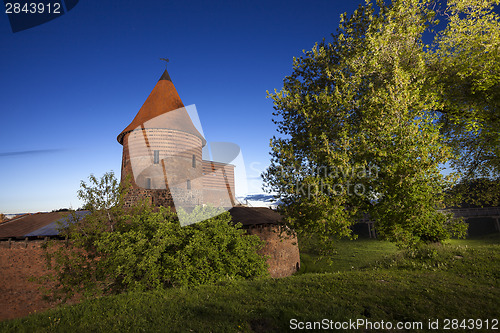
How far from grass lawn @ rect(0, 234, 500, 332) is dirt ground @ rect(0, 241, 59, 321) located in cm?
1007

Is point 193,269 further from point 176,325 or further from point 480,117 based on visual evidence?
point 480,117

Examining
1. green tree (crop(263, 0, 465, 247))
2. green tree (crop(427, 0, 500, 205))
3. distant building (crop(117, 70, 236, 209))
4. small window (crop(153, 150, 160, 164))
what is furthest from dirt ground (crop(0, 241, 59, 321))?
green tree (crop(427, 0, 500, 205))

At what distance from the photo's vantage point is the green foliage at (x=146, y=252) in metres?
10.2

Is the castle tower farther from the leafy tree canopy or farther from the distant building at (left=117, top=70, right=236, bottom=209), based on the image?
the leafy tree canopy

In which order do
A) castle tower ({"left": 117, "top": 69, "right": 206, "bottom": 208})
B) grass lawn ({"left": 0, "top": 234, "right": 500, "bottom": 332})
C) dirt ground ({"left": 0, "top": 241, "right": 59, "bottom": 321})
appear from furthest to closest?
castle tower ({"left": 117, "top": 69, "right": 206, "bottom": 208}) → dirt ground ({"left": 0, "top": 241, "right": 59, "bottom": 321}) → grass lawn ({"left": 0, "top": 234, "right": 500, "bottom": 332})

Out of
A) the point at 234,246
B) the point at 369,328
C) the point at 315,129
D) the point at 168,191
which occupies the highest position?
the point at 315,129

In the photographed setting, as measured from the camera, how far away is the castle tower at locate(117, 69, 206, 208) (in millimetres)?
22406

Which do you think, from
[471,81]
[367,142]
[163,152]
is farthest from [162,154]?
[471,81]

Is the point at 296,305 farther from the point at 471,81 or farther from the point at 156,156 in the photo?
the point at 156,156

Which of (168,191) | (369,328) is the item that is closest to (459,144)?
(369,328)

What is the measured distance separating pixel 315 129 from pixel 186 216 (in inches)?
264

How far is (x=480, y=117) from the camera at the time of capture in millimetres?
11766

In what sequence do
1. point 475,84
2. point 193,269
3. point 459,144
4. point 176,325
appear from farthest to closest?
point 459,144 < point 475,84 < point 193,269 < point 176,325

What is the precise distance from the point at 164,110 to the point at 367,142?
20.3m
